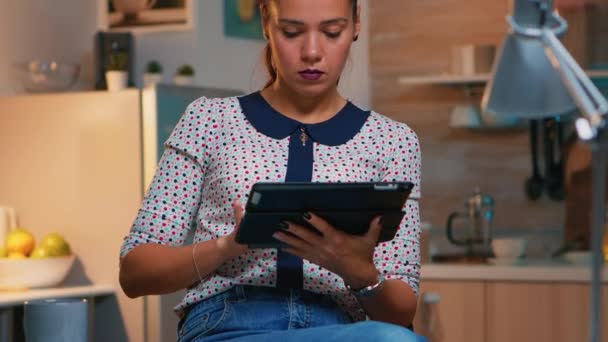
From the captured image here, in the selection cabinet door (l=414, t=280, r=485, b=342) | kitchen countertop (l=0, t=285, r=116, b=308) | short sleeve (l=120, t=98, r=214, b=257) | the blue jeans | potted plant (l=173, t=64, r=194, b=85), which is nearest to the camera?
the blue jeans

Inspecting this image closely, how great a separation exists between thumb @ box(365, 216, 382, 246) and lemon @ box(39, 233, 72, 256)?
2417mm

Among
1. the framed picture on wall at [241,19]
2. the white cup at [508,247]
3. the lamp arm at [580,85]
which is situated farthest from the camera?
the framed picture on wall at [241,19]

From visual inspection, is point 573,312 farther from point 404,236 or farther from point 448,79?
point 404,236

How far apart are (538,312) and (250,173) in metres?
2.17

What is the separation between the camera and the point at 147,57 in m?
4.40

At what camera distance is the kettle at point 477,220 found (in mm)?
3996

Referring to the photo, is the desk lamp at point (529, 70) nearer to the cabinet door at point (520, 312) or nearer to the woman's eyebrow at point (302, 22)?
the woman's eyebrow at point (302, 22)

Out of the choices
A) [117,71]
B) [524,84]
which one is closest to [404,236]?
[524,84]

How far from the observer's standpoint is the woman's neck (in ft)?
5.70

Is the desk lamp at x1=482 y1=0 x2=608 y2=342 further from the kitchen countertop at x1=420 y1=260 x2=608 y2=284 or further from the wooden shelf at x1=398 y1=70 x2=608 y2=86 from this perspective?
the wooden shelf at x1=398 y1=70 x2=608 y2=86

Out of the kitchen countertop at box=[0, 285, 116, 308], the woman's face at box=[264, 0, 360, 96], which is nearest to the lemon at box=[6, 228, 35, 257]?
the kitchen countertop at box=[0, 285, 116, 308]

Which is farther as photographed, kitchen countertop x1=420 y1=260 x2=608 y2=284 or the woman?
kitchen countertop x1=420 y1=260 x2=608 y2=284

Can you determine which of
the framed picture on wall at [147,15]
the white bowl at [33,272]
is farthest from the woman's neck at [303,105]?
the framed picture on wall at [147,15]

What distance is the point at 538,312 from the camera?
3576mm
